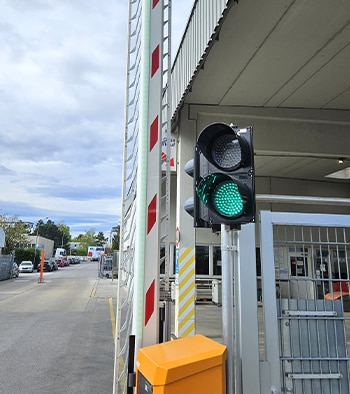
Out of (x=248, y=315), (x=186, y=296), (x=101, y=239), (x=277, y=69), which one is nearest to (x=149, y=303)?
(x=248, y=315)

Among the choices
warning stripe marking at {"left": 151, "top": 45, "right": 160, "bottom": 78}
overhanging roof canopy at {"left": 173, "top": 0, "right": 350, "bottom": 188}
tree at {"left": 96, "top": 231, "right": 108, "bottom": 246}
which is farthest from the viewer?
tree at {"left": 96, "top": 231, "right": 108, "bottom": 246}

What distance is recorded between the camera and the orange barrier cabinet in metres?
1.80

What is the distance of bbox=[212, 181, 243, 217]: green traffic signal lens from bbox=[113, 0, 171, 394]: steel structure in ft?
1.20

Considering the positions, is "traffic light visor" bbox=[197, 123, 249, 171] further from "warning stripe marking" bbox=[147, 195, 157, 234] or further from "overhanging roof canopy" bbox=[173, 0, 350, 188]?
"overhanging roof canopy" bbox=[173, 0, 350, 188]

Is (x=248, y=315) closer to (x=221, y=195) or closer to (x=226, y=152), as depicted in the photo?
(x=221, y=195)

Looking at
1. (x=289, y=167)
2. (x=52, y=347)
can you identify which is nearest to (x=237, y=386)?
(x=52, y=347)

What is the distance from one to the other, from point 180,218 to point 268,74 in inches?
150

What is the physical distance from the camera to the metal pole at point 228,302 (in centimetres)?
210

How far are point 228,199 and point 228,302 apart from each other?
0.63 metres

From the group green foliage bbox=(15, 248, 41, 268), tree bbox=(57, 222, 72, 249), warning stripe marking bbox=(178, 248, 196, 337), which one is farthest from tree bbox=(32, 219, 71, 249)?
warning stripe marking bbox=(178, 248, 196, 337)

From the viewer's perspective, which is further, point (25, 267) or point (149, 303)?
point (25, 267)

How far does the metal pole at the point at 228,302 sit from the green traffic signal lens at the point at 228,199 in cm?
12

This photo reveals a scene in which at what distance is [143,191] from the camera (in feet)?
7.89

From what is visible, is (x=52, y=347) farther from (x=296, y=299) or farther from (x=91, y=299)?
(x=91, y=299)
